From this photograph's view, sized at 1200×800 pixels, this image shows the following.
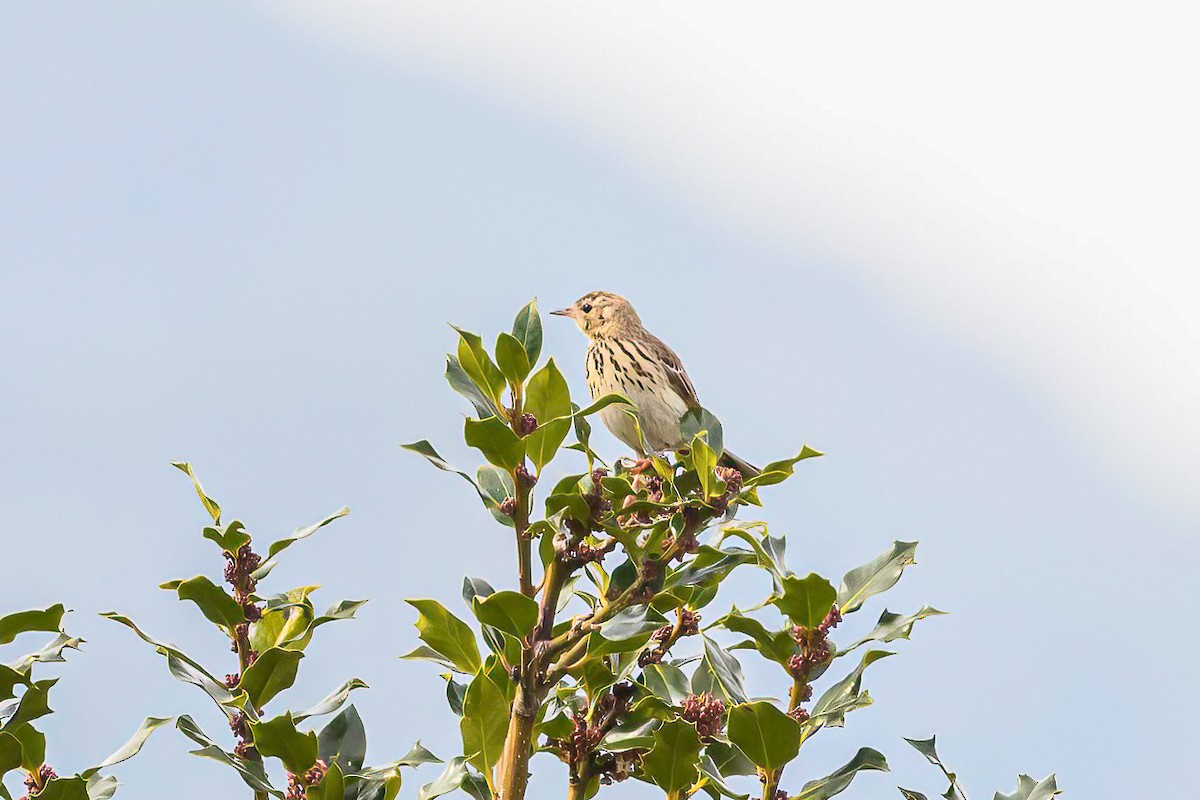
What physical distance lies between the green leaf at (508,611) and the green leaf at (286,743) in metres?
0.44

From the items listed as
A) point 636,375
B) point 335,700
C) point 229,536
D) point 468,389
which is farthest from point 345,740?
point 636,375

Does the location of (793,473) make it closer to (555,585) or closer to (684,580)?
(684,580)

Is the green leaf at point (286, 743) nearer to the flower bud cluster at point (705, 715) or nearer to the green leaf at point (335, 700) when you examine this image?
the green leaf at point (335, 700)

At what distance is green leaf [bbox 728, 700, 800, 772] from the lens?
2635 millimetres

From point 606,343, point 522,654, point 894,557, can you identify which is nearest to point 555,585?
point 522,654

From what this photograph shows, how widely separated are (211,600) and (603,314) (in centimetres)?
415

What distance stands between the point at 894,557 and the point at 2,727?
2056mm

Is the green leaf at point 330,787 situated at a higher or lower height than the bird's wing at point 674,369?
lower

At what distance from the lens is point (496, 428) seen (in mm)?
2609

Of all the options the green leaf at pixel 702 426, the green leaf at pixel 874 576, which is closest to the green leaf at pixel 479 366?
the green leaf at pixel 702 426

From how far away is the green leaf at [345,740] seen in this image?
2.77 m

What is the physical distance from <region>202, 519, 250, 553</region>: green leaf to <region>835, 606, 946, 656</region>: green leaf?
1.39 meters

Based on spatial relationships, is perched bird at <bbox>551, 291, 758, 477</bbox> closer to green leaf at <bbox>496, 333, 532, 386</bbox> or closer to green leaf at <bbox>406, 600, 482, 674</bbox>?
green leaf at <bbox>496, 333, 532, 386</bbox>

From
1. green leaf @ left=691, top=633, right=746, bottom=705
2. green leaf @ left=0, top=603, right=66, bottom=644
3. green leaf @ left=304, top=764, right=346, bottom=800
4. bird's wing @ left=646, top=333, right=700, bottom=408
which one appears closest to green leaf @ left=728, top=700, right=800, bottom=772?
green leaf @ left=691, top=633, right=746, bottom=705
